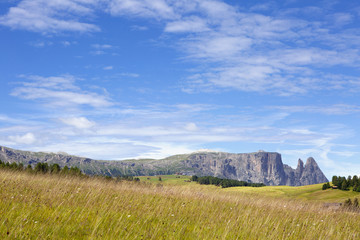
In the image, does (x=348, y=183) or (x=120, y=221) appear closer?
(x=120, y=221)

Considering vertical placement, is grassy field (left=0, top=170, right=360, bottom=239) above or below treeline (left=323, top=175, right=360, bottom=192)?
above

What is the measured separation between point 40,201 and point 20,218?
276cm

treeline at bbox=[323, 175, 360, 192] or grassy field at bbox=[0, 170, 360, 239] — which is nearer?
grassy field at bbox=[0, 170, 360, 239]

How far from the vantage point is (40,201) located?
32.8ft

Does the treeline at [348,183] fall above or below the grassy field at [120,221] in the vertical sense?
below

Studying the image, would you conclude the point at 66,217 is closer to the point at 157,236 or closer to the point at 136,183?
the point at 157,236

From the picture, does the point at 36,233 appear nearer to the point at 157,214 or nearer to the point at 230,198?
the point at 157,214

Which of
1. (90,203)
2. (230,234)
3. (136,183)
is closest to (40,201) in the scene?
(90,203)

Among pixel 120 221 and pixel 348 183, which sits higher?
pixel 120 221

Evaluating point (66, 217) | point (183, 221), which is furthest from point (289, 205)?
point (66, 217)

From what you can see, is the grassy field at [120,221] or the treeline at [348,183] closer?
the grassy field at [120,221]

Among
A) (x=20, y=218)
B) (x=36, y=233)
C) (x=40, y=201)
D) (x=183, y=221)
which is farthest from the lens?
(x=40, y=201)

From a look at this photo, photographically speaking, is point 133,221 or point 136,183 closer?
point 133,221

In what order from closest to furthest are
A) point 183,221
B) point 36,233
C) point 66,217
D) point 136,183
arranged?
1. point 36,233
2. point 66,217
3. point 183,221
4. point 136,183
